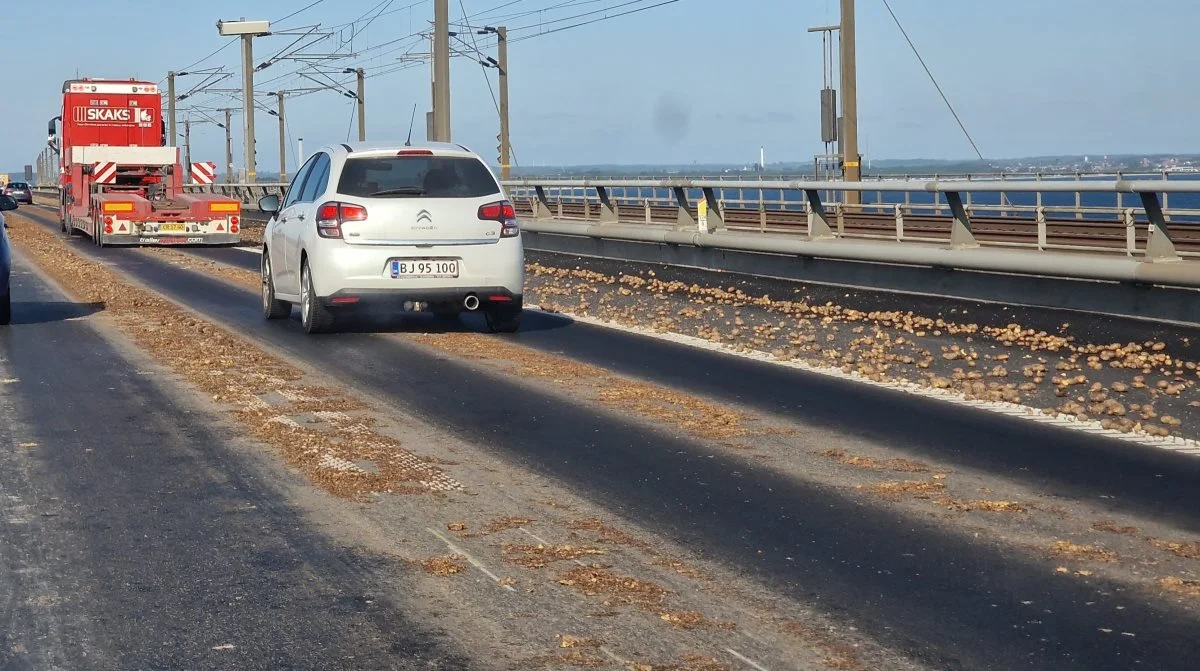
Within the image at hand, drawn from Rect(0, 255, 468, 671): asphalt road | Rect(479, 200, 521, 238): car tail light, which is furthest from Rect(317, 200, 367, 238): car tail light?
Rect(0, 255, 468, 671): asphalt road

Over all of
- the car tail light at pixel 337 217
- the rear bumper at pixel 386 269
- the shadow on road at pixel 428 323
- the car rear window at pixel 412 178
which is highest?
the car rear window at pixel 412 178

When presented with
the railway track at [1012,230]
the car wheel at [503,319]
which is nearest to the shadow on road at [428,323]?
the car wheel at [503,319]

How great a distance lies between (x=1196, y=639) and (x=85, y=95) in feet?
125

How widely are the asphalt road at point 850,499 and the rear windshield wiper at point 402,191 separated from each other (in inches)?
62.9

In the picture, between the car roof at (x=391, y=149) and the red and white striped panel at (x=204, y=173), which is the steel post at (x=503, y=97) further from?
the car roof at (x=391, y=149)

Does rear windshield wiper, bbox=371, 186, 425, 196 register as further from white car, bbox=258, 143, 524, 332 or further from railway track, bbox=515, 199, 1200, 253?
railway track, bbox=515, 199, 1200, 253

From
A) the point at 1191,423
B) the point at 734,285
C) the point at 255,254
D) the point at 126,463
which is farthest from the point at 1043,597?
the point at 255,254

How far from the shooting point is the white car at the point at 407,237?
44.4ft

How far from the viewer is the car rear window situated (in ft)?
45.0

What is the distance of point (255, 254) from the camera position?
29.5 m

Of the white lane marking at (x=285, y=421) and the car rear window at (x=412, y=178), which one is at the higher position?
the car rear window at (x=412, y=178)

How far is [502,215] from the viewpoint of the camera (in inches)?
548

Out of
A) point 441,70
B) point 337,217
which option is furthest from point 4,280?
point 441,70

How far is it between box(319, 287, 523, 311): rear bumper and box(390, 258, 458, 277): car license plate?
0.13 m
